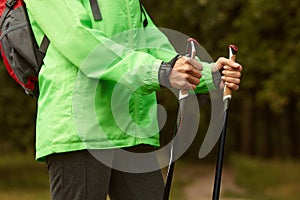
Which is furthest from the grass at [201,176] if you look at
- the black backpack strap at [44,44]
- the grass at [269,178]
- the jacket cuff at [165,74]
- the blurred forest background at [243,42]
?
the jacket cuff at [165,74]

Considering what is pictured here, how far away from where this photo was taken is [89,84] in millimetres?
3246

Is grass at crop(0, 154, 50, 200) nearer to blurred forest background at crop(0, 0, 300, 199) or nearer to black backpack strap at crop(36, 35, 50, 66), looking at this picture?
blurred forest background at crop(0, 0, 300, 199)

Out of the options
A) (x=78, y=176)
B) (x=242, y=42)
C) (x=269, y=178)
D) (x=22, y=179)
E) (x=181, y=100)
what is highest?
(x=242, y=42)

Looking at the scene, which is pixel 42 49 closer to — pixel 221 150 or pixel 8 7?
pixel 8 7

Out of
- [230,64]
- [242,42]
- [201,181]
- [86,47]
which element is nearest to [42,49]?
[86,47]

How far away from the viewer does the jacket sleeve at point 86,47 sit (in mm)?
3148

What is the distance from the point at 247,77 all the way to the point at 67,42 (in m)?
15.9

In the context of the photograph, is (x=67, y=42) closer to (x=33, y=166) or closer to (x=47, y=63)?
(x=47, y=63)

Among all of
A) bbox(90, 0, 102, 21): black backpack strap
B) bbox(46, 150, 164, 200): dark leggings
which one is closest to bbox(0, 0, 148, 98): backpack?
bbox(90, 0, 102, 21): black backpack strap

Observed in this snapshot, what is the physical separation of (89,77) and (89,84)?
41 millimetres

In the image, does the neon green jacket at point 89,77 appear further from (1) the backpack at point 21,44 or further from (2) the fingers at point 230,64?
(2) the fingers at point 230,64

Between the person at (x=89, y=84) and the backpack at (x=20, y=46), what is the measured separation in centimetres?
4

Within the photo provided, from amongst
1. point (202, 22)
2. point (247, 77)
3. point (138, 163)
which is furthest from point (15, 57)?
point (247, 77)

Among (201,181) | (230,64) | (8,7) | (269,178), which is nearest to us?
(230,64)
